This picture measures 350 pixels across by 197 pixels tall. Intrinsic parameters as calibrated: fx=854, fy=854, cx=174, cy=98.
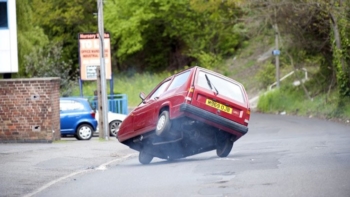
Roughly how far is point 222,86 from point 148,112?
1.69 metres

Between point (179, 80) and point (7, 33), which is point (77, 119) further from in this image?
point (179, 80)

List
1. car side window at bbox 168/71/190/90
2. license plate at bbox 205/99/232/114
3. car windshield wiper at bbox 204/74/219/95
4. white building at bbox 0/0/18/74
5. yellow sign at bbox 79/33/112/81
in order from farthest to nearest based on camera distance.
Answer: yellow sign at bbox 79/33/112/81
white building at bbox 0/0/18/74
car side window at bbox 168/71/190/90
car windshield wiper at bbox 204/74/219/95
license plate at bbox 205/99/232/114

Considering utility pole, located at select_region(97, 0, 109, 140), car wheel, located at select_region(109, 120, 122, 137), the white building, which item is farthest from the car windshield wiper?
the white building

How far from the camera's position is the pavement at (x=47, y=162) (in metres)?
14.4

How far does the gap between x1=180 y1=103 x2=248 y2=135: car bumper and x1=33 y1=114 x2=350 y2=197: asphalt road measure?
661 mm

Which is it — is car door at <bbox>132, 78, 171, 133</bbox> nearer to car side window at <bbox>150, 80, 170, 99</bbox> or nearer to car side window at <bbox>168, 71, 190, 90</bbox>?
car side window at <bbox>150, 80, 170, 99</bbox>

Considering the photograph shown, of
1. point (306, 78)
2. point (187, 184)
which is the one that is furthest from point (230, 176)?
point (306, 78)

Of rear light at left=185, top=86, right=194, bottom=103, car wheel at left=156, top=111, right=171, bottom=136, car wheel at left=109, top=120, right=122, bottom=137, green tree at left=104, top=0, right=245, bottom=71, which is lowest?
car wheel at left=109, top=120, right=122, bottom=137

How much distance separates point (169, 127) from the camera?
16.9 meters

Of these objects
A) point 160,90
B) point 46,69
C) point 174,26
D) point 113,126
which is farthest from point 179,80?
point 174,26

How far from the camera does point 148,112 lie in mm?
17953

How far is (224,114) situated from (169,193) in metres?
5.20

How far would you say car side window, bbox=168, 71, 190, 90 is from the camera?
681 inches

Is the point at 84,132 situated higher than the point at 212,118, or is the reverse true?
the point at 212,118
